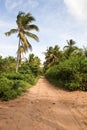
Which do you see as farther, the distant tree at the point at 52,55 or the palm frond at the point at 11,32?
the distant tree at the point at 52,55

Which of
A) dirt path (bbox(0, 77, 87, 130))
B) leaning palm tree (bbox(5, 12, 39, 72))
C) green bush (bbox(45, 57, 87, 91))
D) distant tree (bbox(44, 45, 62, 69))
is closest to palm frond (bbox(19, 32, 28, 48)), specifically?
leaning palm tree (bbox(5, 12, 39, 72))

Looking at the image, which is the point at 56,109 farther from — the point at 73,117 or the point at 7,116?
the point at 7,116

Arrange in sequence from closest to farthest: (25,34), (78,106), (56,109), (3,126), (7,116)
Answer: (3,126) < (7,116) < (56,109) < (78,106) < (25,34)

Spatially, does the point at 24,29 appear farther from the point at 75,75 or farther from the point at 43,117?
the point at 43,117

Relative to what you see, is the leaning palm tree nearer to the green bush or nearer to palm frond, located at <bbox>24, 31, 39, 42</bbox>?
palm frond, located at <bbox>24, 31, 39, 42</bbox>

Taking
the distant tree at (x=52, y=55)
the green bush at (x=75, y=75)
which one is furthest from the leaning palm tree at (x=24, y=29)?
the distant tree at (x=52, y=55)

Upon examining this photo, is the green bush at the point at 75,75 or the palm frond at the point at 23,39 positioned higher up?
the palm frond at the point at 23,39

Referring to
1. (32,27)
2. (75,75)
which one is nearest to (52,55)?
(32,27)

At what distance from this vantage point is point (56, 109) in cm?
942

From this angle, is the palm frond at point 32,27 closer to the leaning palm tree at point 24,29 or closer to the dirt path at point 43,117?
the leaning palm tree at point 24,29

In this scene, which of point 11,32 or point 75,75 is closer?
point 75,75

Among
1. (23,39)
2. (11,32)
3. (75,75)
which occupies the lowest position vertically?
(75,75)

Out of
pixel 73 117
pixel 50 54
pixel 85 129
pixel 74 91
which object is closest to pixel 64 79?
pixel 74 91

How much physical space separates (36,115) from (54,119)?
823 mm
